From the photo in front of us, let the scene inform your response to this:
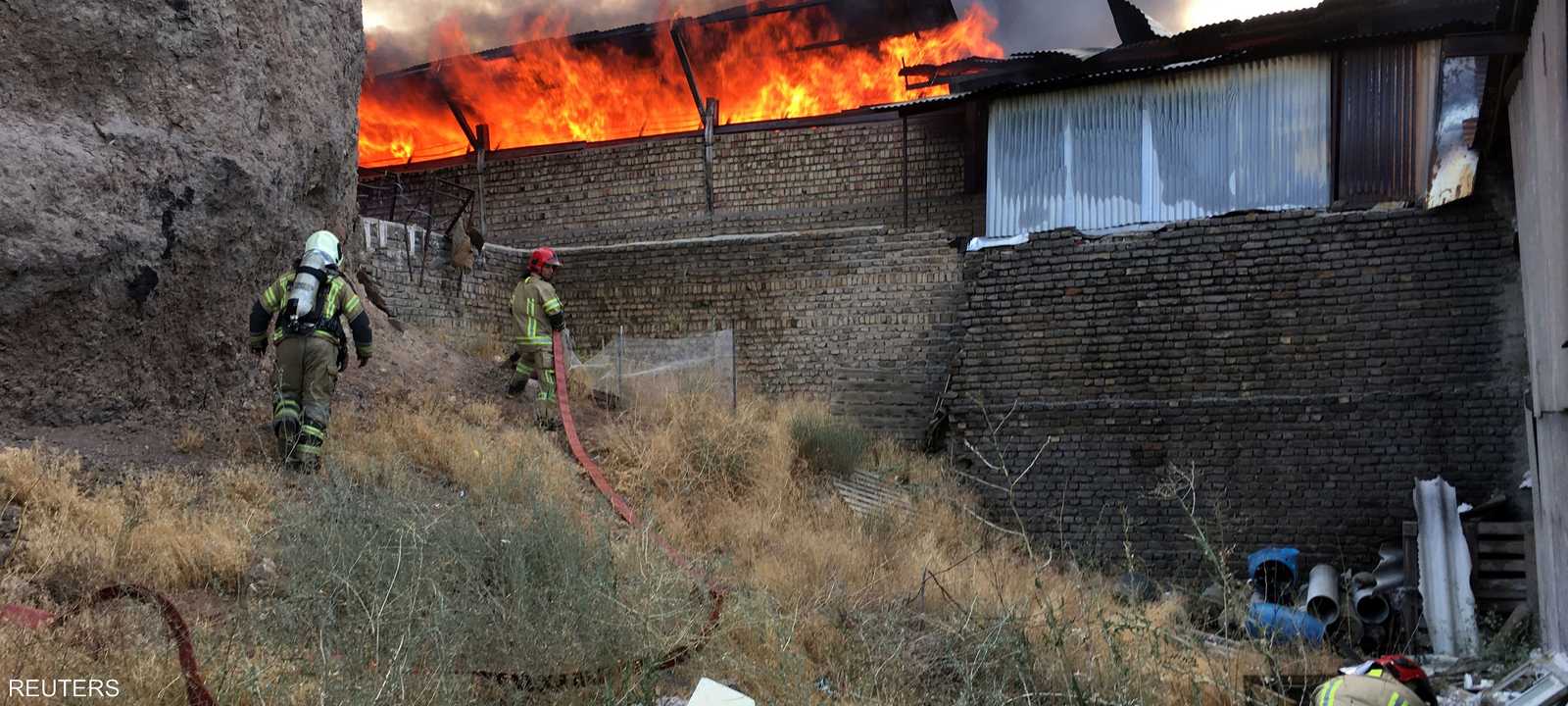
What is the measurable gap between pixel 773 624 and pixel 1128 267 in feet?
24.0

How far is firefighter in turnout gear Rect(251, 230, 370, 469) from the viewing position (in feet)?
24.7

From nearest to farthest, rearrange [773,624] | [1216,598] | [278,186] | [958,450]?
1. [773,624]
2. [278,186]
3. [1216,598]
4. [958,450]

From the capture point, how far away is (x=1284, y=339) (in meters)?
10.7

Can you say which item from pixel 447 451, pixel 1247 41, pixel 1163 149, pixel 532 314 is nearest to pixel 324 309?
pixel 447 451

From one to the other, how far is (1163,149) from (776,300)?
17.5 feet

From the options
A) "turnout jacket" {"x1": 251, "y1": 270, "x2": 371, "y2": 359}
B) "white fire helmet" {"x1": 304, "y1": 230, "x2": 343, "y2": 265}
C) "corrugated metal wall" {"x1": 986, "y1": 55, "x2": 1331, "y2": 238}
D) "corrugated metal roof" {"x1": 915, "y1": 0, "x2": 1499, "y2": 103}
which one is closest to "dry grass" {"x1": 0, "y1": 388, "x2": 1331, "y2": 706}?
"turnout jacket" {"x1": 251, "y1": 270, "x2": 371, "y2": 359}

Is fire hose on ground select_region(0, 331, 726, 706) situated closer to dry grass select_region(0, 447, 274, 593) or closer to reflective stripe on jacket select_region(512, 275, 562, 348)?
dry grass select_region(0, 447, 274, 593)

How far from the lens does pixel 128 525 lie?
5.75 meters

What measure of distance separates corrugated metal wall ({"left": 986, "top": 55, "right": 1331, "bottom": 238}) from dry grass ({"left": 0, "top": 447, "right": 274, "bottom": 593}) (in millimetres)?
8528

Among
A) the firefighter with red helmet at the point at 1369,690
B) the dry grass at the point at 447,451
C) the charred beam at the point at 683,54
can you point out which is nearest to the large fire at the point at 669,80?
the charred beam at the point at 683,54

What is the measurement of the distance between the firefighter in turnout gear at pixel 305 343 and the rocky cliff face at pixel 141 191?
620mm

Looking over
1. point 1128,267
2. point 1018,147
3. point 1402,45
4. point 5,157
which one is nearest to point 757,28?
point 1018,147

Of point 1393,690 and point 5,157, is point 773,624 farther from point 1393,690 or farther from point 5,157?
point 5,157

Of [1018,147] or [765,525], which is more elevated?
[1018,147]
